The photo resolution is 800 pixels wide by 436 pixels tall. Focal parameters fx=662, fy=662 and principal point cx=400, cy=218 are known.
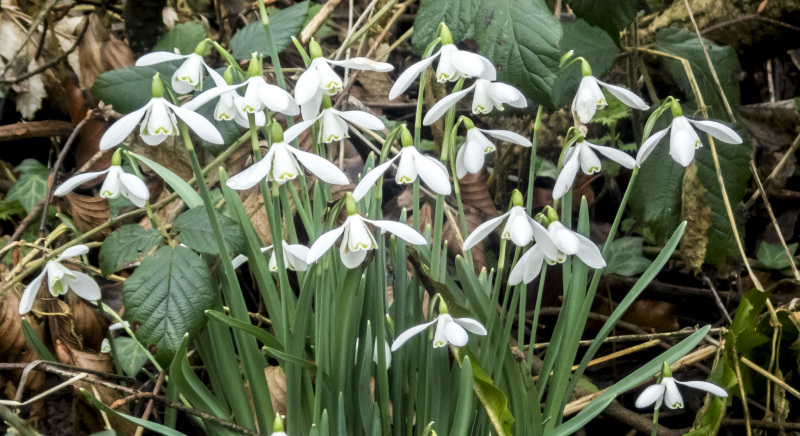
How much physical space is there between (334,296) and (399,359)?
0.17 meters

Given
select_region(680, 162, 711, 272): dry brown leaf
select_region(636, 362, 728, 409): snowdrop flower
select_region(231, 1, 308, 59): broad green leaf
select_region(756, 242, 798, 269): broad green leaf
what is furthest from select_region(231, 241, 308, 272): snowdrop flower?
select_region(756, 242, 798, 269): broad green leaf

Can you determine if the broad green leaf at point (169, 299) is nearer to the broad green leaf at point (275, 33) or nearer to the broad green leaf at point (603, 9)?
the broad green leaf at point (275, 33)

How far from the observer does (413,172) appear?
0.81 meters

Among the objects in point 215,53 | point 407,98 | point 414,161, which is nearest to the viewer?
point 414,161

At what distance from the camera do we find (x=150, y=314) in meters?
0.96

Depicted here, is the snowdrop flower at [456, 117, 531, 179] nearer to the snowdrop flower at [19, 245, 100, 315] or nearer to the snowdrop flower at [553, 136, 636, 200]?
the snowdrop flower at [553, 136, 636, 200]

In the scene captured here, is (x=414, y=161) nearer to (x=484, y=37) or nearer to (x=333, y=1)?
(x=484, y=37)

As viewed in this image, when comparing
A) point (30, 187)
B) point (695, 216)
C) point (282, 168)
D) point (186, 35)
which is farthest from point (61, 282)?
point (695, 216)

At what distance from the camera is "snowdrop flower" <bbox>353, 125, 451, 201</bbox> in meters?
0.78

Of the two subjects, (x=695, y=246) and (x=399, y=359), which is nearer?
(x=399, y=359)

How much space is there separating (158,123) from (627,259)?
4.50 feet

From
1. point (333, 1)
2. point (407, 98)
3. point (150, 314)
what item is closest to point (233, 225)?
point (150, 314)

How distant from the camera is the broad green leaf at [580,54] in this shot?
1.47m

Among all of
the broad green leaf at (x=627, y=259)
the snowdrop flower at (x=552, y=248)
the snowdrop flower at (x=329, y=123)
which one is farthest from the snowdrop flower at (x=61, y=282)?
the broad green leaf at (x=627, y=259)
